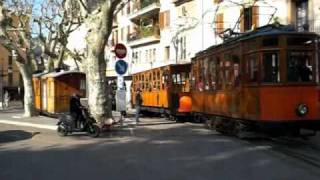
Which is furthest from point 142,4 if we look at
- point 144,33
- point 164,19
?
point 164,19

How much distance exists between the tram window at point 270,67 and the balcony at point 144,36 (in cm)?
4432

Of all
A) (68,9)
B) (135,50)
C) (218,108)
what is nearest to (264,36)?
(218,108)

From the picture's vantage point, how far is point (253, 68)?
1802cm

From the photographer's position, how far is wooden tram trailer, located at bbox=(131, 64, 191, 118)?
3022 cm

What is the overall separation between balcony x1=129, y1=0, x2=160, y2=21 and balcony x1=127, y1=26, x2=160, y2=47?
4.71 ft

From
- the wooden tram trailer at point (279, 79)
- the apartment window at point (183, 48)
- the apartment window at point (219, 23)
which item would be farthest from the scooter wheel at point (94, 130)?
the apartment window at point (183, 48)

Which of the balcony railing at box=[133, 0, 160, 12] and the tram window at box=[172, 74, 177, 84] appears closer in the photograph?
the tram window at box=[172, 74, 177, 84]

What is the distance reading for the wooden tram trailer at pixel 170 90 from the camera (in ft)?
99.1

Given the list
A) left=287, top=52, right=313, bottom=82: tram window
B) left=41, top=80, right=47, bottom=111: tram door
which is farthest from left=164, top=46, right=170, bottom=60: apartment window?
left=287, top=52, right=313, bottom=82: tram window

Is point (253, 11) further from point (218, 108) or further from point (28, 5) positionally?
point (218, 108)

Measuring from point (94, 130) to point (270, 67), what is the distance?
7.29 metres

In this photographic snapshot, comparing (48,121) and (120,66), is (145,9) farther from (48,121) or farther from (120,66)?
(120,66)

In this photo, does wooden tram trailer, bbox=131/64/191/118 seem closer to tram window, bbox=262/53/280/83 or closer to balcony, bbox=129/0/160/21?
tram window, bbox=262/53/280/83

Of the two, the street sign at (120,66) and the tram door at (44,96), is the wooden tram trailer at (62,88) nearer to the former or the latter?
the tram door at (44,96)
